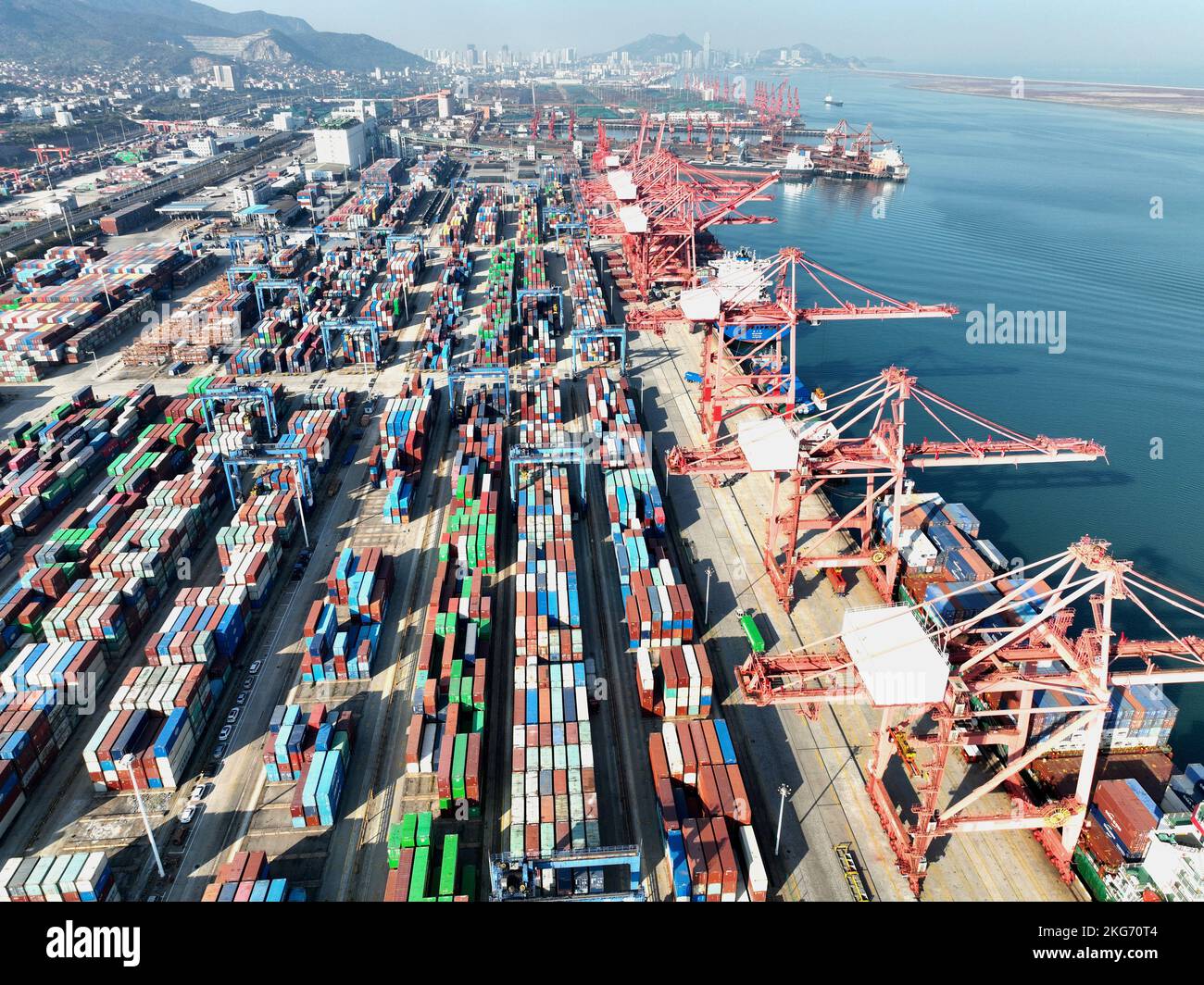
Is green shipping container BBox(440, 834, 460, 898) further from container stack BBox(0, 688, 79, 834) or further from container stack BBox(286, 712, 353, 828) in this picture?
container stack BBox(0, 688, 79, 834)

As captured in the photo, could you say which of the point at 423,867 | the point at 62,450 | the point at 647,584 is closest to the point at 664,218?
the point at 647,584

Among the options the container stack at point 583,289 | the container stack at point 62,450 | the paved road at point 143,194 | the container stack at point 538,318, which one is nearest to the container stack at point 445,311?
the container stack at point 538,318

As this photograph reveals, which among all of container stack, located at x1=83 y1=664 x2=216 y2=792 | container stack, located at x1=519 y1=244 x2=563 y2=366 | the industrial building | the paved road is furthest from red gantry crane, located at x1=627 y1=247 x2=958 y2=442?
the industrial building

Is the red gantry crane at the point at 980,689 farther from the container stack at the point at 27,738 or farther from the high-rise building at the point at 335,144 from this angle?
the high-rise building at the point at 335,144

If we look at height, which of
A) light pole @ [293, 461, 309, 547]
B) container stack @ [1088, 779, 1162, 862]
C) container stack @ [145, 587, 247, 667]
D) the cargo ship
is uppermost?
the cargo ship
